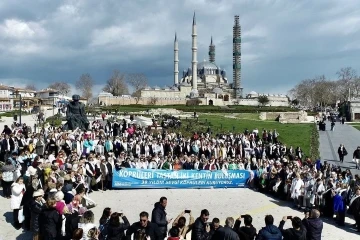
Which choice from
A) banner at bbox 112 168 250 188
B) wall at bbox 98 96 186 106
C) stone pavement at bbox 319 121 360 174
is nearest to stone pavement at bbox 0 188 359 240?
banner at bbox 112 168 250 188

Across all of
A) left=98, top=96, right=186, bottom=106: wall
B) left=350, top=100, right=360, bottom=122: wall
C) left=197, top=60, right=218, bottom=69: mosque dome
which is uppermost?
left=197, top=60, right=218, bottom=69: mosque dome

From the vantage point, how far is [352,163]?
2162 cm

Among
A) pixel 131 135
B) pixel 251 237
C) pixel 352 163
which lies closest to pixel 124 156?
pixel 131 135

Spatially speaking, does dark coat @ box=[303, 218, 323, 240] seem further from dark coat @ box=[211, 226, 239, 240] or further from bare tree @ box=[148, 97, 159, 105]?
bare tree @ box=[148, 97, 159, 105]

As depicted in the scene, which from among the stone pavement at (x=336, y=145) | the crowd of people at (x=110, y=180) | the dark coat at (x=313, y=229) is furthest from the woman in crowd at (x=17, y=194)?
the stone pavement at (x=336, y=145)

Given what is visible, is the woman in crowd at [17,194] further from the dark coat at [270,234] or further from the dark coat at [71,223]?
the dark coat at [270,234]

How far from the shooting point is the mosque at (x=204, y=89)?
113625 millimetres

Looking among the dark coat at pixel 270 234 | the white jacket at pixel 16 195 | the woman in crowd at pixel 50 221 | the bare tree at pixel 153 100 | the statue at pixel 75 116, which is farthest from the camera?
the bare tree at pixel 153 100

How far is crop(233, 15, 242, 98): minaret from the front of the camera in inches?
5477

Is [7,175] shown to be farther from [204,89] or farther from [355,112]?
[204,89]

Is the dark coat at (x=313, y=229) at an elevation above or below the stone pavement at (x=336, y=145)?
below

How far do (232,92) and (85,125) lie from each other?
117856 millimetres

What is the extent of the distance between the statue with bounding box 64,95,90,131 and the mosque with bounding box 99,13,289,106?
80.2 metres

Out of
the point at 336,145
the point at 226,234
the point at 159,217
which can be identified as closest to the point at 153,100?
the point at 336,145
